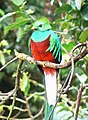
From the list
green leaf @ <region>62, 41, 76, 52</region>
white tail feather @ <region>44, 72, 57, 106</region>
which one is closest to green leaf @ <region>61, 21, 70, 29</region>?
green leaf @ <region>62, 41, 76, 52</region>

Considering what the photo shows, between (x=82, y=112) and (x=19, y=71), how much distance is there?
42 centimetres

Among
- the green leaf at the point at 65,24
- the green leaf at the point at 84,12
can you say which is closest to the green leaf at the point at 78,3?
the green leaf at the point at 84,12

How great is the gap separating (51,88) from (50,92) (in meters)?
0.01

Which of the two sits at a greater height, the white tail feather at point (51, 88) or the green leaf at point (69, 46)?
the green leaf at point (69, 46)

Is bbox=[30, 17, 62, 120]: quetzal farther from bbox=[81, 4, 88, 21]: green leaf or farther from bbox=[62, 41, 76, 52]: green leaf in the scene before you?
bbox=[62, 41, 76, 52]: green leaf

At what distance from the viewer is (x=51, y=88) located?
1246mm

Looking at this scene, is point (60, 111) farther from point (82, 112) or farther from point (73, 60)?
point (73, 60)

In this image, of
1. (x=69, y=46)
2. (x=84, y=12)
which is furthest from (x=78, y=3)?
(x=69, y=46)

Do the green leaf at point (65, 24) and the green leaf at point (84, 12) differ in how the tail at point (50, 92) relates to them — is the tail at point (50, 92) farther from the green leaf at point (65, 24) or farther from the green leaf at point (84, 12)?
the green leaf at point (65, 24)

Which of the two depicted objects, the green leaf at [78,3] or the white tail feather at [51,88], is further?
the green leaf at [78,3]

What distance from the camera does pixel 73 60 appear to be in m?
1.01

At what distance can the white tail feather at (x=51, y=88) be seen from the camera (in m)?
1.22

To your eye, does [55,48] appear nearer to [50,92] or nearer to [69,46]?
[50,92]

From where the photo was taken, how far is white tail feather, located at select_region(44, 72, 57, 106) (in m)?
1.22
